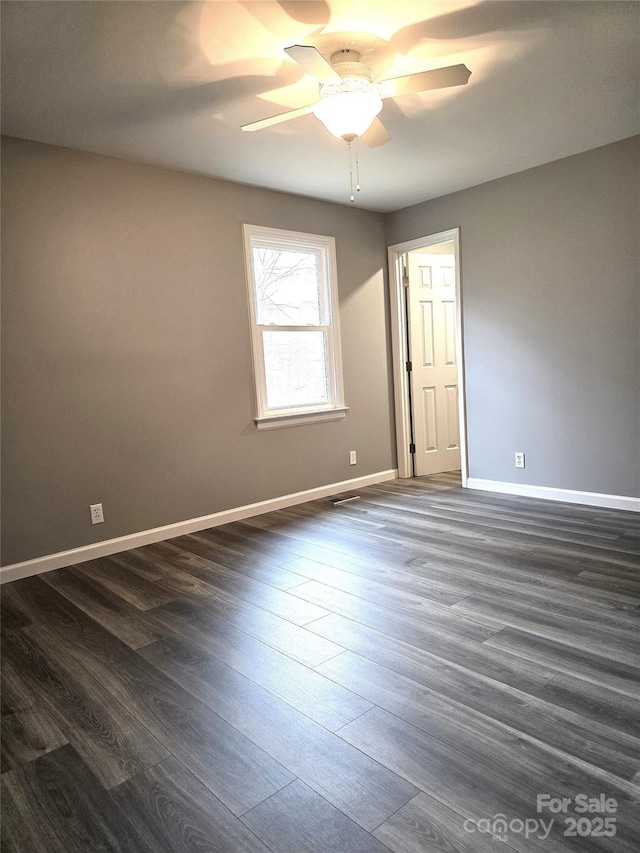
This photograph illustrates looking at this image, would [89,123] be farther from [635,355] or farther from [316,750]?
[635,355]

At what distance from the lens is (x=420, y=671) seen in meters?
2.03

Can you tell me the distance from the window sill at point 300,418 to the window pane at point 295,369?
0.35ft

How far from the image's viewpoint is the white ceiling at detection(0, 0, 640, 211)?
2182mm

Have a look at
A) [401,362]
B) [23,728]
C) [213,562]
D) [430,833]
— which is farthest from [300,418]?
[430,833]

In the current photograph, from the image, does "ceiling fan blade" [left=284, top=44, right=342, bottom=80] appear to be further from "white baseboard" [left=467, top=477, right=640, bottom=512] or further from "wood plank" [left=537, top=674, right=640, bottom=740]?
"white baseboard" [left=467, top=477, right=640, bottom=512]

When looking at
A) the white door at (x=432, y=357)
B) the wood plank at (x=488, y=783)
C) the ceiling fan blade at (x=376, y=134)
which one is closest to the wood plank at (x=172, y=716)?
the wood plank at (x=488, y=783)

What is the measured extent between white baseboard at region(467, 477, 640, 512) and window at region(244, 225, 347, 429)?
1402mm

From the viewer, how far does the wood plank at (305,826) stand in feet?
4.31

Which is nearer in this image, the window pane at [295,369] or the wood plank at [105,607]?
the wood plank at [105,607]

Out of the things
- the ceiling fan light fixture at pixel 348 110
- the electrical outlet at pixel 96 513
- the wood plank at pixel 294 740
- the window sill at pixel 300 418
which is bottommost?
the wood plank at pixel 294 740

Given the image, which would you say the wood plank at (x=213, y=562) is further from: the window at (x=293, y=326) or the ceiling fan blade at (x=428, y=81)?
the ceiling fan blade at (x=428, y=81)

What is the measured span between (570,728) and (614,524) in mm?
2272

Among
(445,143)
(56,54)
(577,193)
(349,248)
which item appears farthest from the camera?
(349,248)

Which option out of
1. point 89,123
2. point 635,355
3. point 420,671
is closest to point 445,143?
point 635,355
